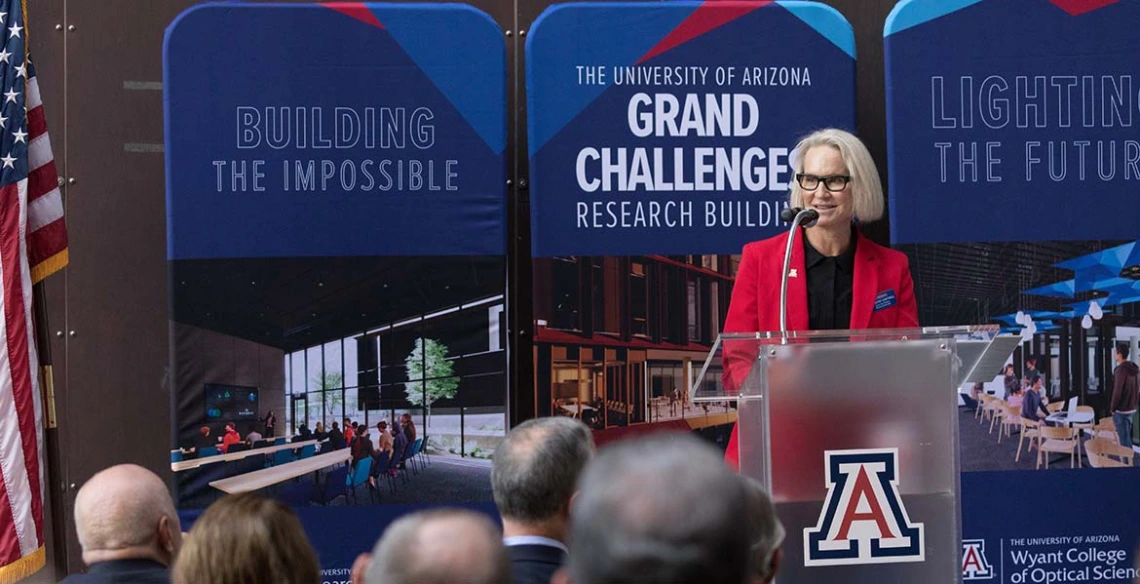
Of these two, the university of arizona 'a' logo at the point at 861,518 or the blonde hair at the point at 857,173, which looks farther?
the blonde hair at the point at 857,173

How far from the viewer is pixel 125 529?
253 cm

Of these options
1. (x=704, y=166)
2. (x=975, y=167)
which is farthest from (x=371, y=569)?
(x=975, y=167)

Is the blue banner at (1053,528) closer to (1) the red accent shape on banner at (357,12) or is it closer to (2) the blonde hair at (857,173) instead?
(2) the blonde hair at (857,173)

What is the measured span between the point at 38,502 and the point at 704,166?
2591mm

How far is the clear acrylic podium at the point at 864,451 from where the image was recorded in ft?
9.00

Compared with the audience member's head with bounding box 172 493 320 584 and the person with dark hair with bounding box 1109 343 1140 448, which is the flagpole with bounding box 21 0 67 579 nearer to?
the audience member's head with bounding box 172 493 320 584

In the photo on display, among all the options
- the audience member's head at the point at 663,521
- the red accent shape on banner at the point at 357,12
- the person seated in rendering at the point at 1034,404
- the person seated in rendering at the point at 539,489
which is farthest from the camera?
the person seated in rendering at the point at 1034,404

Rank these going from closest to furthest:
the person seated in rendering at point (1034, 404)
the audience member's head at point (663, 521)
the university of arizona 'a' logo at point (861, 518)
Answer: the audience member's head at point (663, 521)
the university of arizona 'a' logo at point (861, 518)
the person seated in rendering at point (1034, 404)

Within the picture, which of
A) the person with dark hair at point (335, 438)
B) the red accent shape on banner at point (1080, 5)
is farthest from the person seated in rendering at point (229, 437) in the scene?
the red accent shape on banner at point (1080, 5)

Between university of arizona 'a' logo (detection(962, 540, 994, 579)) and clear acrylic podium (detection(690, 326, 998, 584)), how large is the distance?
211 centimetres

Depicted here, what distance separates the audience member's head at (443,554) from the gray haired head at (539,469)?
0.98m

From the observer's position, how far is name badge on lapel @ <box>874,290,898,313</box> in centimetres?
370

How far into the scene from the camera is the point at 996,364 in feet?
10.3

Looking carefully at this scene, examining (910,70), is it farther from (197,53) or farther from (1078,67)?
(197,53)
